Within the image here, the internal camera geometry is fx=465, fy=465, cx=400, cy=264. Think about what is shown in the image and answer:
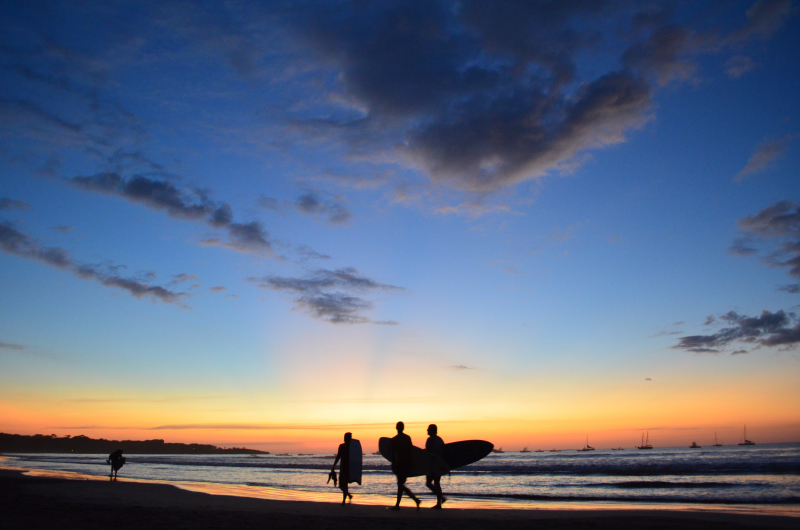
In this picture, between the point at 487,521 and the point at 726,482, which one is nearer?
the point at 487,521

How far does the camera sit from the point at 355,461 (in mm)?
12406

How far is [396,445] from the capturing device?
1089 cm

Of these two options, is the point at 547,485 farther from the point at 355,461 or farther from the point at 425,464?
the point at 425,464

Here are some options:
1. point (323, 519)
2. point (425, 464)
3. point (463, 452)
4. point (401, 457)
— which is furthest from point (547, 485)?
point (323, 519)

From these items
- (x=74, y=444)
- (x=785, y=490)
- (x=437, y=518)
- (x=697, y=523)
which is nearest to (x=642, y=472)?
(x=785, y=490)

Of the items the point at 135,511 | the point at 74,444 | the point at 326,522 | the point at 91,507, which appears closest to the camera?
the point at 326,522

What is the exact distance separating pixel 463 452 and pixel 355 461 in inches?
138

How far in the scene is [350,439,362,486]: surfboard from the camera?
1220cm

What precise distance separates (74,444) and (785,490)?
622 feet

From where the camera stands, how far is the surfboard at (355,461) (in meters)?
12.2

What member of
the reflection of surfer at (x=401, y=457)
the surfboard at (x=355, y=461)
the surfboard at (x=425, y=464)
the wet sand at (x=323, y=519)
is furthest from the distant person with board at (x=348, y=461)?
the reflection of surfer at (x=401, y=457)

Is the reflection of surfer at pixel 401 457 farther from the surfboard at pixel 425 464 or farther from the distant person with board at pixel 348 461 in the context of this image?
the distant person with board at pixel 348 461

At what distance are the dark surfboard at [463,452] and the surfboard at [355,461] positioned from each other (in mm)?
2783

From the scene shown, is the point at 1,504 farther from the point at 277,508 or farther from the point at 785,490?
the point at 785,490
